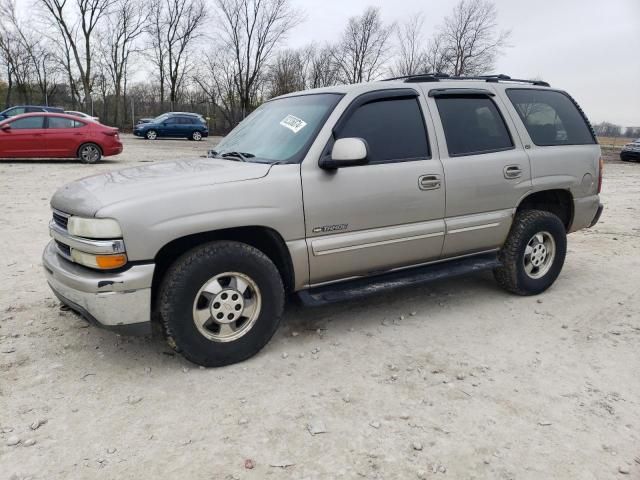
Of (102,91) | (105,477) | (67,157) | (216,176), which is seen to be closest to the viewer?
(105,477)

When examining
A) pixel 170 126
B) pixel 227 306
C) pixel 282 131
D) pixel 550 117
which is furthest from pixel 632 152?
pixel 227 306

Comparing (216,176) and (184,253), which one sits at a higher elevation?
(216,176)

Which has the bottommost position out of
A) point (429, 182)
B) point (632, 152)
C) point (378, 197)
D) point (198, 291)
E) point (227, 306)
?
point (227, 306)

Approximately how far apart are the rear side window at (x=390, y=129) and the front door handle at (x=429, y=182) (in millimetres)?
167

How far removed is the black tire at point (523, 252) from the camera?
4.44 metres

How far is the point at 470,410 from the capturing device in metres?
2.80

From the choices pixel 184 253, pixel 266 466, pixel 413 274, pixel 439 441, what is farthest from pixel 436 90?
pixel 266 466

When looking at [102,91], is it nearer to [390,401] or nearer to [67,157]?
[67,157]

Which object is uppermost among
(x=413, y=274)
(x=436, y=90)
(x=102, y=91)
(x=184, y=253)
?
(x=102, y=91)

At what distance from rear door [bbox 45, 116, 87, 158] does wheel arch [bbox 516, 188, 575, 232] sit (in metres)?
13.2

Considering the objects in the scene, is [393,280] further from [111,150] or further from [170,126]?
[170,126]

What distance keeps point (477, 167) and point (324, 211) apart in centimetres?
147

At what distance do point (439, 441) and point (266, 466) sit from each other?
88 cm

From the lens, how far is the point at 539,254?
15.3 ft
